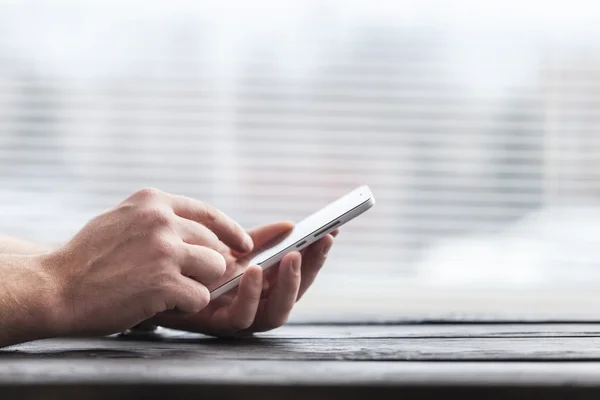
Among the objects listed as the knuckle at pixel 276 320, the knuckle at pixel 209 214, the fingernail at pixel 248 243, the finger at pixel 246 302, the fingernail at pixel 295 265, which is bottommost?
the knuckle at pixel 276 320

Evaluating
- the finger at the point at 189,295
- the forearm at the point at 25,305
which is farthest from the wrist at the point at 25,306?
the finger at the point at 189,295

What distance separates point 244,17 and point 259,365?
138 centimetres

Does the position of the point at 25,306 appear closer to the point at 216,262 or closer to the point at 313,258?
the point at 216,262

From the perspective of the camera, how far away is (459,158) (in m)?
1.74

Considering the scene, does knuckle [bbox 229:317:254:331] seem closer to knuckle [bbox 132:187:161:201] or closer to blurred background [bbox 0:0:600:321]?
knuckle [bbox 132:187:161:201]

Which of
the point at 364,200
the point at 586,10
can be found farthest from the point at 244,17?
the point at 364,200

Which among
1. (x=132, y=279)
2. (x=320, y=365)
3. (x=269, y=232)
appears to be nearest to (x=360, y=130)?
(x=269, y=232)

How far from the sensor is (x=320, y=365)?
19.4 inches

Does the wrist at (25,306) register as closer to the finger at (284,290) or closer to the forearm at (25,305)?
the forearm at (25,305)

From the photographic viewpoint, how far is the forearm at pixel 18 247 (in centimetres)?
83

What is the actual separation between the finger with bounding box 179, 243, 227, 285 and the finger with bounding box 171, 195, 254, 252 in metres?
0.08

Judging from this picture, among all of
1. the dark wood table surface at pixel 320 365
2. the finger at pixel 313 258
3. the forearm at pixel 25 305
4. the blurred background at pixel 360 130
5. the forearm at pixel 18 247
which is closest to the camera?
the dark wood table surface at pixel 320 365

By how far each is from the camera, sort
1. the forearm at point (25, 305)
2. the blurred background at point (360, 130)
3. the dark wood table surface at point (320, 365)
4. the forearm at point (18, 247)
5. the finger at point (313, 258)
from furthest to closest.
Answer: the blurred background at point (360, 130) < the forearm at point (18, 247) < the finger at point (313, 258) < the forearm at point (25, 305) < the dark wood table surface at point (320, 365)

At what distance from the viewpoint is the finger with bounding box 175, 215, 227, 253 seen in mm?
684
